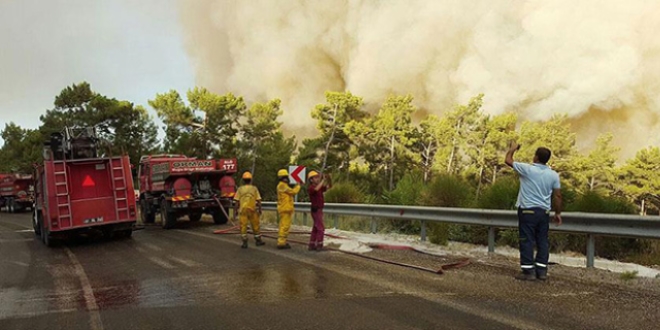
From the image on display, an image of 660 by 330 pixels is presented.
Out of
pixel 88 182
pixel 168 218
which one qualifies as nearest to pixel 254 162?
pixel 168 218

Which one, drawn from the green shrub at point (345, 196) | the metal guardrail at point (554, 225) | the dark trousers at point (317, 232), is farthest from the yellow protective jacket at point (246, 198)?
the green shrub at point (345, 196)

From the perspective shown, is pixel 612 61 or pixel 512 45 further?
pixel 512 45

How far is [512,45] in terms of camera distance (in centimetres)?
2881

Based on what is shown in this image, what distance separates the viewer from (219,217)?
56.0ft

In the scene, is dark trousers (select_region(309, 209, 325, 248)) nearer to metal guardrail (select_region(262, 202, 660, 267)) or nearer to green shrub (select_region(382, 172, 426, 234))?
metal guardrail (select_region(262, 202, 660, 267))

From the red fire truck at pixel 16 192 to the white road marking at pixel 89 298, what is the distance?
27.1 meters

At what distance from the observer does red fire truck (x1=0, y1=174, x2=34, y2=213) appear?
105 feet

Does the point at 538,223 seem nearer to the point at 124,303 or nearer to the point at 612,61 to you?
the point at 124,303

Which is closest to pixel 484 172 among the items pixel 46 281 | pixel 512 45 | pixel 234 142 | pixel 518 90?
pixel 518 90

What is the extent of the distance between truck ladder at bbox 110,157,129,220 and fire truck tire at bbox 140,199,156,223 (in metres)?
6.01

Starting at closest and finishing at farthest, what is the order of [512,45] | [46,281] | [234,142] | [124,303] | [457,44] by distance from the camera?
[124,303]
[46,281]
[512,45]
[457,44]
[234,142]

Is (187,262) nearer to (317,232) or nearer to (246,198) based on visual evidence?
(246,198)

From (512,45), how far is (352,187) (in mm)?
17202

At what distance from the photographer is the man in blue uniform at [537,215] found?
649 cm
